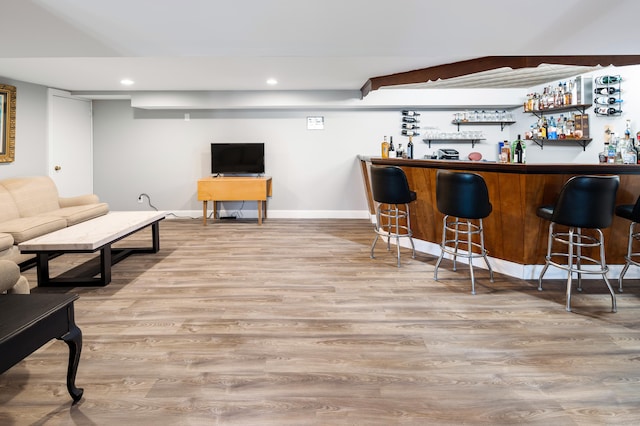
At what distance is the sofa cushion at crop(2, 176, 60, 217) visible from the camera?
4266mm

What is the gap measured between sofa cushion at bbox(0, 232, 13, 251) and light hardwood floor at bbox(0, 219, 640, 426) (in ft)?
1.55

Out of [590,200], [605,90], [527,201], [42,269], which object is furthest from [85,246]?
[605,90]

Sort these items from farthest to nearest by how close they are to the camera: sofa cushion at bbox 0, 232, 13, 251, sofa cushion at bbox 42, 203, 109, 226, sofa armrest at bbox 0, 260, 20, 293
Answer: sofa cushion at bbox 42, 203, 109, 226, sofa cushion at bbox 0, 232, 13, 251, sofa armrest at bbox 0, 260, 20, 293

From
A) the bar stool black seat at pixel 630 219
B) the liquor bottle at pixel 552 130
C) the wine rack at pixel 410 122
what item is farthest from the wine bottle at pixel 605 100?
the wine rack at pixel 410 122

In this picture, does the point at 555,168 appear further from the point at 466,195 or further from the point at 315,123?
the point at 315,123

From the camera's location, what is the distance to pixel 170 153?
6863 mm

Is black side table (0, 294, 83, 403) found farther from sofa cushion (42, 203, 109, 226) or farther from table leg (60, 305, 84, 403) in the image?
sofa cushion (42, 203, 109, 226)

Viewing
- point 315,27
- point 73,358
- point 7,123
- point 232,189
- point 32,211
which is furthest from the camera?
point 232,189

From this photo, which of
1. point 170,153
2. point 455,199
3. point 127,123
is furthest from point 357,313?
point 127,123

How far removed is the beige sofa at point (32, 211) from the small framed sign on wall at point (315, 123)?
141 inches

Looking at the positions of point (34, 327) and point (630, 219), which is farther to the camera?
point (630, 219)

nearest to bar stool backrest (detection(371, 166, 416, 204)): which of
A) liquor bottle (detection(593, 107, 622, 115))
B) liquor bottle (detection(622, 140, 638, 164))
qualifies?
liquor bottle (detection(622, 140, 638, 164))

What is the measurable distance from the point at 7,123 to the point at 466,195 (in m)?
5.43

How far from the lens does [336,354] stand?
2.16m
